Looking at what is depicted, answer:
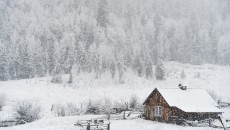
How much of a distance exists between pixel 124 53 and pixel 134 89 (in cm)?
2686

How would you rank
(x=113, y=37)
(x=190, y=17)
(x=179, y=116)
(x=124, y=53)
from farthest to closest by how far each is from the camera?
(x=190, y=17), (x=113, y=37), (x=124, y=53), (x=179, y=116)

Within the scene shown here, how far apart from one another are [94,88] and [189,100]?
4288 cm

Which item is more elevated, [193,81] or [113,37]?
[113,37]

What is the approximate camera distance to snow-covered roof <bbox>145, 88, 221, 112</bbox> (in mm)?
45844

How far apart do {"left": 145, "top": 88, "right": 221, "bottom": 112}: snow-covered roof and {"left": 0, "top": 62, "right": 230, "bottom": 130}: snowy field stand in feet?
13.7

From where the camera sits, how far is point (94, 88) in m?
88.1

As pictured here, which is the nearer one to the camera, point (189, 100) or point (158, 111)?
point (189, 100)

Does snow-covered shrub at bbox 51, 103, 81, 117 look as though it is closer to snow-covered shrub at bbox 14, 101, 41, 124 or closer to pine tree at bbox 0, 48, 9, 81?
snow-covered shrub at bbox 14, 101, 41, 124

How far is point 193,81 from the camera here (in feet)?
316

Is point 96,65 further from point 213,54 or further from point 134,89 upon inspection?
point 213,54

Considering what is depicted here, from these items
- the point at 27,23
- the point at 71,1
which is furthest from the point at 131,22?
the point at 27,23

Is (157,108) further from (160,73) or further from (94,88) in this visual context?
(160,73)

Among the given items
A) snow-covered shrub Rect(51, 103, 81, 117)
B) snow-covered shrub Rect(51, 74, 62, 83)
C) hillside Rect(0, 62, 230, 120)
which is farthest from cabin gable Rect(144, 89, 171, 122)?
snow-covered shrub Rect(51, 74, 62, 83)

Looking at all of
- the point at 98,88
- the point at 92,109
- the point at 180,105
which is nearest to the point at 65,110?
the point at 92,109
